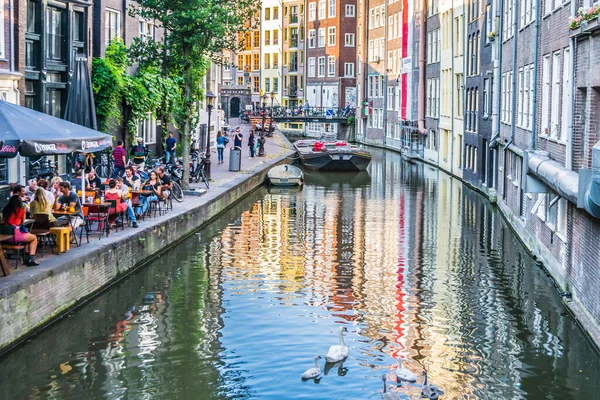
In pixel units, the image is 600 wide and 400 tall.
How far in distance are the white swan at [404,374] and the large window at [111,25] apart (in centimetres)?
2565

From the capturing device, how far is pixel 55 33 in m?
31.9

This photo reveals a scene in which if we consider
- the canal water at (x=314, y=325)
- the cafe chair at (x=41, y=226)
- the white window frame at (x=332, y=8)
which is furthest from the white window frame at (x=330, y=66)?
the cafe chair at (x=41, y=226)

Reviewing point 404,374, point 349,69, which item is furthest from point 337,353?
point 349,69

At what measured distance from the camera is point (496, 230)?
97.1ft

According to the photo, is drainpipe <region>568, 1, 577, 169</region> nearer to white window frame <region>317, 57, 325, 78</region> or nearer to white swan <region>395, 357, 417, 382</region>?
white swan <region>395, 357, 417, 382</region>

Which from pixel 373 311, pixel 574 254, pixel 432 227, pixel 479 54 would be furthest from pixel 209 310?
pixel 479 54

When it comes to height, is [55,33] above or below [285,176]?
above

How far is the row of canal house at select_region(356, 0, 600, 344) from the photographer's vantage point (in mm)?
17516

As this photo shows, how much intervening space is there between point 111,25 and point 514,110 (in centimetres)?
1566

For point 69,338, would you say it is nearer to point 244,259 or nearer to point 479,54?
point 244,259

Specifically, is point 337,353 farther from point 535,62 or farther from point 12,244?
point 535,62

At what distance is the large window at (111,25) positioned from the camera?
37.0m

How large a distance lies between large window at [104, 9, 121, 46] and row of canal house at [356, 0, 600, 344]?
14461mm

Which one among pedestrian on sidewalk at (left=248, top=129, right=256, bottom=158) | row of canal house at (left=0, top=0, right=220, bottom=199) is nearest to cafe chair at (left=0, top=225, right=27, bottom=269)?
row of canal house at (left=0, top=0, right=220, bottom=199)
